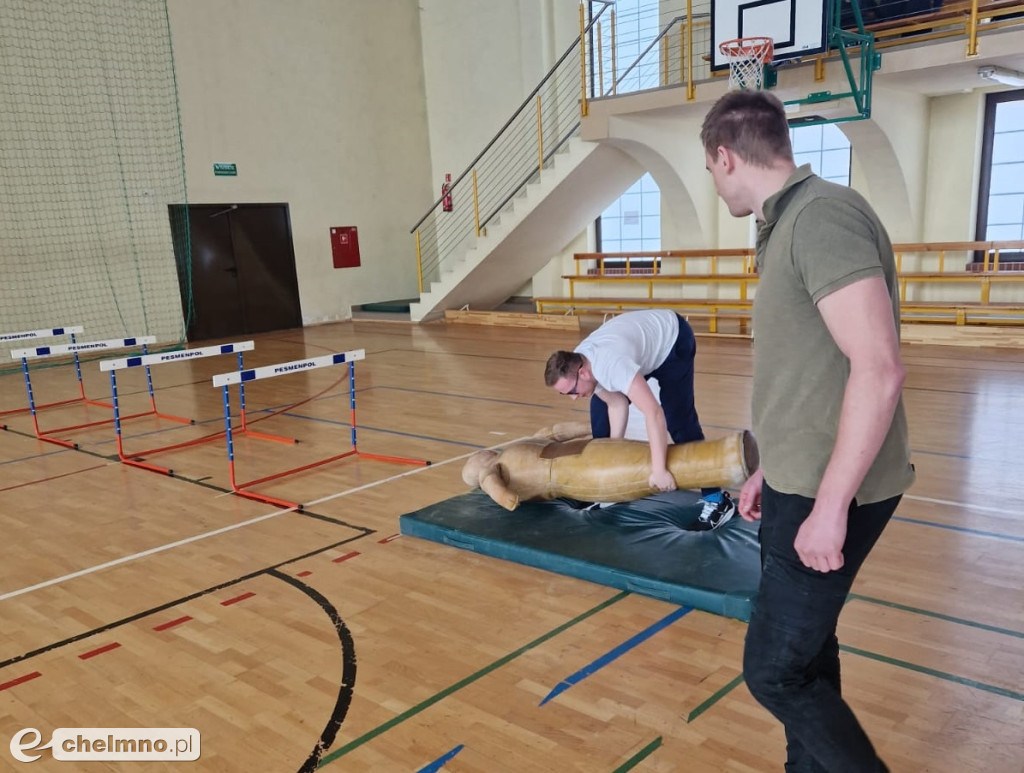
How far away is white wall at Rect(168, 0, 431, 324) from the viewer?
1395 cm

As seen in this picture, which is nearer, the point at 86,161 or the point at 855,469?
the point at 855,469

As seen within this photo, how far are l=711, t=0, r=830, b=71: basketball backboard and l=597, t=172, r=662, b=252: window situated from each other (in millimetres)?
4513

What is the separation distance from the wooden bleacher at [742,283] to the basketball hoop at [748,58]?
2.68 meters

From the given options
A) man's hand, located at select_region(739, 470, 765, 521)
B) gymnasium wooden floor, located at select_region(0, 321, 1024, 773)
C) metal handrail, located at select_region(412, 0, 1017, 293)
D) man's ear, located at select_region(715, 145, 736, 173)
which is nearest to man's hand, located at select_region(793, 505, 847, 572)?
man's hand, located at select_region(739, 470, 765, 521)

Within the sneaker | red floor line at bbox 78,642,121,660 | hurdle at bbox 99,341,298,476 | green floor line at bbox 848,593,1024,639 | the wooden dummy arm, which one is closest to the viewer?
green floor line at bbox 848,593,1024,639

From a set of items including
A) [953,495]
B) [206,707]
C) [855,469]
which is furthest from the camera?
[953,495]

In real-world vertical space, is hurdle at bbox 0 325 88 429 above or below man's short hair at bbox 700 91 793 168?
below

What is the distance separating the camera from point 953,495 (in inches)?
188

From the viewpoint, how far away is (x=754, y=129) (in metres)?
1.76

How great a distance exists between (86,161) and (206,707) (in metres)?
11.8

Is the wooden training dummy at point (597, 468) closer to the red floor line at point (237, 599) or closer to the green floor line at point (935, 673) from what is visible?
the green floor line at point (935, 673)

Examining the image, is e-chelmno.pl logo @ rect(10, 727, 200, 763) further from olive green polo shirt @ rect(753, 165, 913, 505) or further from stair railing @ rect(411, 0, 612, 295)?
stair railing @ rect(411, 0, 612, 295)

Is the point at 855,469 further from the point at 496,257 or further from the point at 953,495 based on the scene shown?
the point at 496,257

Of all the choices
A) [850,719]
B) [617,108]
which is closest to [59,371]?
[617,108]
